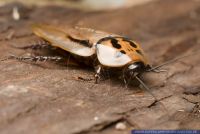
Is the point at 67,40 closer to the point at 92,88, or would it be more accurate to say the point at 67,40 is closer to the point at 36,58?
the point at 36,58

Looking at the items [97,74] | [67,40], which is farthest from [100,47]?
[67,40]

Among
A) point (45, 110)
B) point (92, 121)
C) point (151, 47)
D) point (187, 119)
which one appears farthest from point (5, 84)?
point (151, 47)

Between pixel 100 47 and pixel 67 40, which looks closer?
pixel 100 47

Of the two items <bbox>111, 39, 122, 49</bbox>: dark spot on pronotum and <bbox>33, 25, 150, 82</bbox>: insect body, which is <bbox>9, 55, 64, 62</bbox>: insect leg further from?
<bbox>111, 39, 122, 49</bbox>: dark spot on pronotum

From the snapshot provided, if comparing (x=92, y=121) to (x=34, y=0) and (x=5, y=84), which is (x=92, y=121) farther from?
(x=34, y=0)

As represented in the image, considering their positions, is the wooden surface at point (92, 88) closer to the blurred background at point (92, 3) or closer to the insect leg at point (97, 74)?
the insect leg at point (97, 74)

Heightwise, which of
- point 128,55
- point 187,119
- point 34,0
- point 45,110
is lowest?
point 187,119

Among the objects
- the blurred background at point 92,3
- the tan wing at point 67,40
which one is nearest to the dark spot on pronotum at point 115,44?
the tan wing at point 67,40
